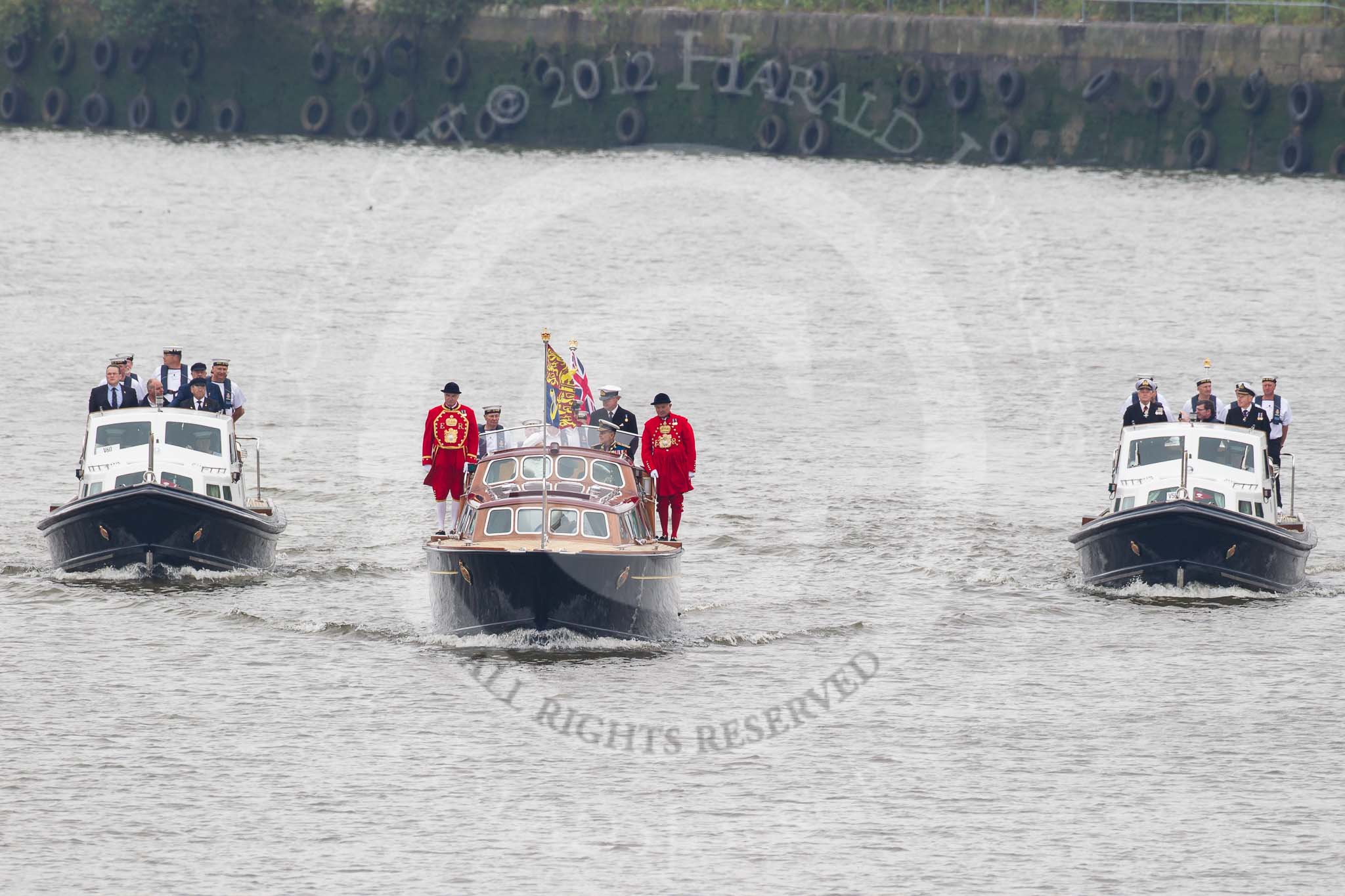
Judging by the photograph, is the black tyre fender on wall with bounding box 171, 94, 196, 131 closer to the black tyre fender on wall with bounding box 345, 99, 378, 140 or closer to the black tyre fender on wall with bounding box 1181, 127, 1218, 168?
the black tyre fender on wall with bounding box 345, 99, 378, 140

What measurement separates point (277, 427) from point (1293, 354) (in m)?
26.5

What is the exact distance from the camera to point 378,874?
2125 centimetres

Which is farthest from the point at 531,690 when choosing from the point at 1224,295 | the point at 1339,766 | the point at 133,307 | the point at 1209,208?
the point at 1209,208

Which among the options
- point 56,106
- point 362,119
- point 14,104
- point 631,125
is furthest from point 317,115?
point 631,125

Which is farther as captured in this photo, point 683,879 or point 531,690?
point 531,690

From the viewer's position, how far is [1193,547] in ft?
102

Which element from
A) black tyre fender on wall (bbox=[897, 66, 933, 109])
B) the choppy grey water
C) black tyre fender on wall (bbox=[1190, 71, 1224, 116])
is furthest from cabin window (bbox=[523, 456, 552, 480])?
black tyre fender on wall (bbox=[897, 66, 933, 109])

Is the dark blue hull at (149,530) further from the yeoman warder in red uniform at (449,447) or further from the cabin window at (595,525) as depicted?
the cabin window at (595,525)

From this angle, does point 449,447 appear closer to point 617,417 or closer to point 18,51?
point 617,417

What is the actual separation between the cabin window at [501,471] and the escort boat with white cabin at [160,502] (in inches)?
163

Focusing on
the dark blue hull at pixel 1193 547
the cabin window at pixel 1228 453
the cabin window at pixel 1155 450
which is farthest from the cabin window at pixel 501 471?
the cabin window at pixel 1228 453

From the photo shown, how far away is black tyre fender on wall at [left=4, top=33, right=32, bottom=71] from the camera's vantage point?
109688mm

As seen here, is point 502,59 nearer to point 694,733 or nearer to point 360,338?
point 360,338

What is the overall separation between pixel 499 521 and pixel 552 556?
3.74 ft
